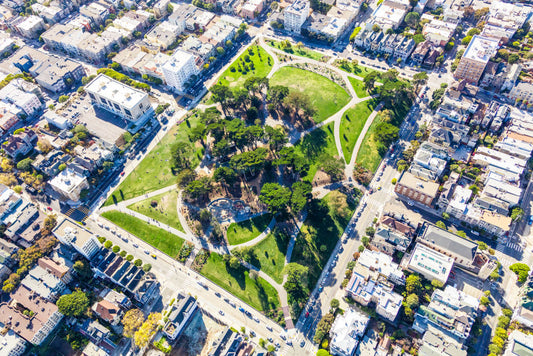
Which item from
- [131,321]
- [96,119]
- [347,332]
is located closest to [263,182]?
[347,332]

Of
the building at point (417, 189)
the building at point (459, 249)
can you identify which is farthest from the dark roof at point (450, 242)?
the building at point (417, 189)

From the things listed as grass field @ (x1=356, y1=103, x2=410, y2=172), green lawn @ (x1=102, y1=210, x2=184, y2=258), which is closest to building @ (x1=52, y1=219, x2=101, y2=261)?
green lawn @ (x1=102, y1=210, x2=184, y2=258)

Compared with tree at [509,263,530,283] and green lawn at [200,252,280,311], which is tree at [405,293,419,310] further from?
green lawn at [200,252,280,311]

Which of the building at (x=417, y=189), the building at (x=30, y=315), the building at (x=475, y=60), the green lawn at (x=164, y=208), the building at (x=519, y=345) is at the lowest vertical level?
the building at (x=30, y=315)

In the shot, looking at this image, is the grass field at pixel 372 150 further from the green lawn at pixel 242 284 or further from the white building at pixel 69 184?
the white building at pixel 69 184

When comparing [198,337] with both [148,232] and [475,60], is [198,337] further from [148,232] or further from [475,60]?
[475,60]

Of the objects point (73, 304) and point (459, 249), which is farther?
point (459, 249)

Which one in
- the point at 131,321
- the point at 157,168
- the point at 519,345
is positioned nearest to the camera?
the point at 519,345
